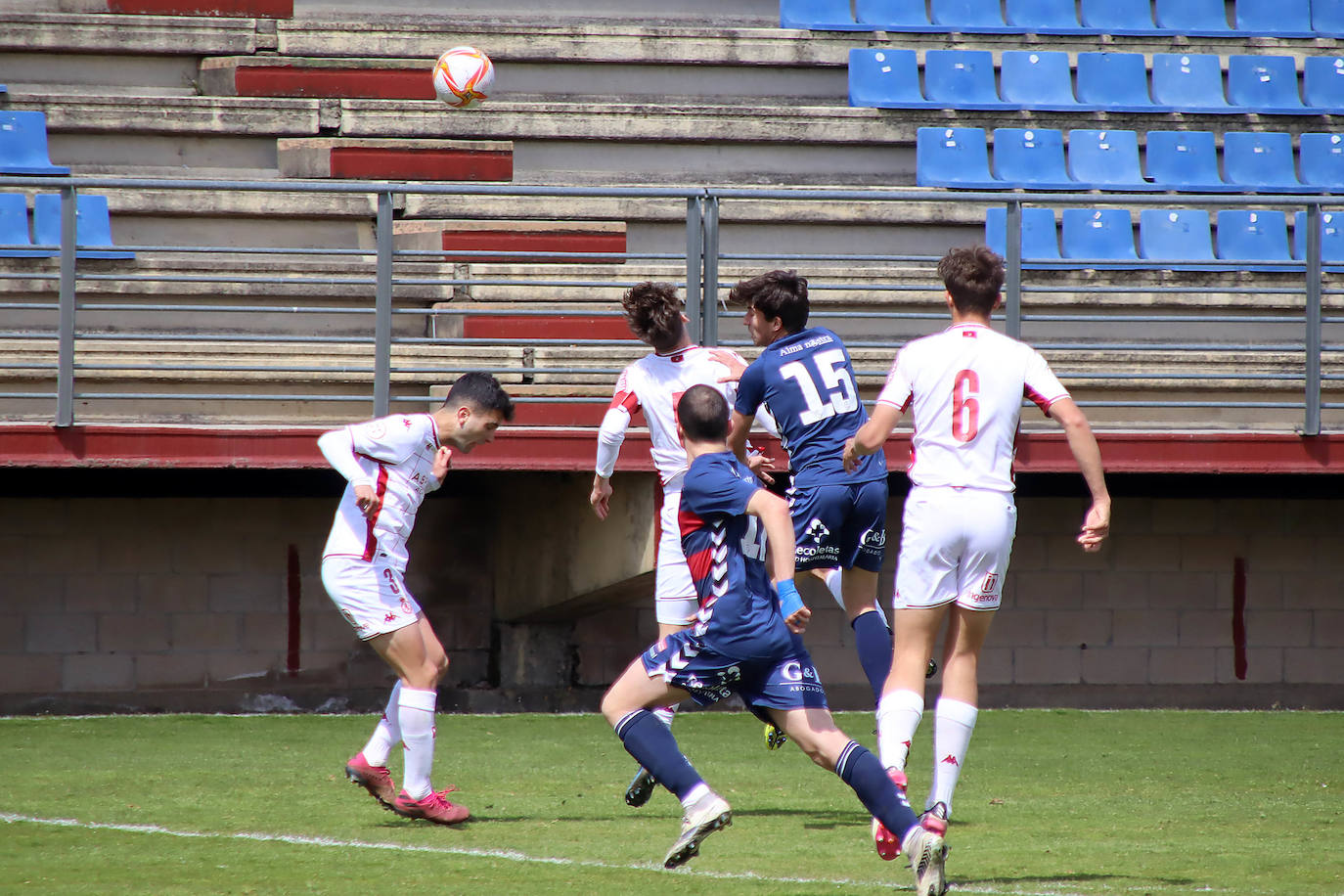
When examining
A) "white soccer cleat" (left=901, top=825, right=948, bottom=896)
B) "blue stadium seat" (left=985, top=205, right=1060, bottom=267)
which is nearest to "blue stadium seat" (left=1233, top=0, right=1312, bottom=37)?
"blue stadium seat" (left=985, top=205, right=1060, bottom=267)

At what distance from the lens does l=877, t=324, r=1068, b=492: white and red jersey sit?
4.79 m

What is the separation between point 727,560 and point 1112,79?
32.5 feet

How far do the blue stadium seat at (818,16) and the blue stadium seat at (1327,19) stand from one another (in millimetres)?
4172

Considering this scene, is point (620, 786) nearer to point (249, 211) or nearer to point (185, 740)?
point (185, 740)

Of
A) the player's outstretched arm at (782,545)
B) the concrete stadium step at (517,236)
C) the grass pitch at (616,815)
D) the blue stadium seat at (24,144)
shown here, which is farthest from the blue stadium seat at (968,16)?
the player's outstretched arm at (782,545)

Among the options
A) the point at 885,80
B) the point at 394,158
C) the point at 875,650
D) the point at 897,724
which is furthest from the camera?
the point at 885,80

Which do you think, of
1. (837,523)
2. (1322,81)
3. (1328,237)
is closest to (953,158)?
(1328,237)

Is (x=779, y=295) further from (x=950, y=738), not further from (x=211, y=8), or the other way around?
(x=211, y=8)

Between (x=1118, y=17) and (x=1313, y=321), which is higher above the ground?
(x=1118, y=17)

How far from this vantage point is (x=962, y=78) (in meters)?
13.0

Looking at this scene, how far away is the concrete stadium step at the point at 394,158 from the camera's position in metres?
11.2

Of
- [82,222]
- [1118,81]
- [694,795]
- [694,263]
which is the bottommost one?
[694,795]

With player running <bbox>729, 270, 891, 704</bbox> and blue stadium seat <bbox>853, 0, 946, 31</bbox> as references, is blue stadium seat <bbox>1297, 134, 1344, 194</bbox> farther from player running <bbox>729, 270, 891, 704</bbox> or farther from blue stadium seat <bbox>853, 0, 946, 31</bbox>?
player running <bbox>729, 270, 891, 704</bbox>

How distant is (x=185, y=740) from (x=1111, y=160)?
8.39 m
